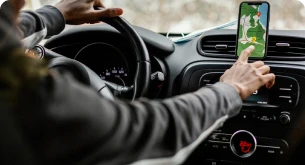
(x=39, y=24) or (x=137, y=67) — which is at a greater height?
(x=39, y=24)

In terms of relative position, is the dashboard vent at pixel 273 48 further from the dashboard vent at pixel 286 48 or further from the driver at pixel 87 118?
the driver at pixel 87 118

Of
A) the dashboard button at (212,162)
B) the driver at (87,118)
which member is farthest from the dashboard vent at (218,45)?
the driver at (87,118)

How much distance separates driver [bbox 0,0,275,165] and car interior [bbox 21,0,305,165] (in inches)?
28.1

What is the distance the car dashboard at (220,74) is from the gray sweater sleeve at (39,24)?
1.79 ft

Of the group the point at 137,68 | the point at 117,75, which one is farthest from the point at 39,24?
the point at 117,75

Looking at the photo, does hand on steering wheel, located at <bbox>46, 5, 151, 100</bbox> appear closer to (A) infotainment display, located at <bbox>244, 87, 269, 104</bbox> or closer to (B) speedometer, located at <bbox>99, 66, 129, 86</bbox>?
(B) speedometer, located at <bbox>99, 66, 129, 86</bbox>

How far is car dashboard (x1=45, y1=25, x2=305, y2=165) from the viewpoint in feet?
5.95

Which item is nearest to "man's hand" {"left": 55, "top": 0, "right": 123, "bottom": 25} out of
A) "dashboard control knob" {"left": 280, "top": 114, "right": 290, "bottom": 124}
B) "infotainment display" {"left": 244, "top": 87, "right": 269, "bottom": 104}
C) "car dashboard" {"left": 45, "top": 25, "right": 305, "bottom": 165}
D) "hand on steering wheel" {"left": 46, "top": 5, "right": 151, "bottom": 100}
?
"hand on steering wheel" {"left": 46, "top": 5, "right": 151, "bottom": 100}

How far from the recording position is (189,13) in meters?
2.21

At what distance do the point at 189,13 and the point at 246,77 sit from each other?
1012 millimetres

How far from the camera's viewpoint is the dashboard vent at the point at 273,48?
1.86 m

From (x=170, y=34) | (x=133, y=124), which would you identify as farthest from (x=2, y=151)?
(x=170, y=34)

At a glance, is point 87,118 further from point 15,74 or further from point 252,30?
point 252,30

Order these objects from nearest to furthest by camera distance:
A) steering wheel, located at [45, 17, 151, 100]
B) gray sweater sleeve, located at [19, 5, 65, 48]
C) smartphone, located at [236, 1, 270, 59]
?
gray sweater sleeve, located at [19, 5, 65, 48]
steering wheel, located at [45, 17, 151, 100]
smartphone, located at [236, 1, 270, 59]
